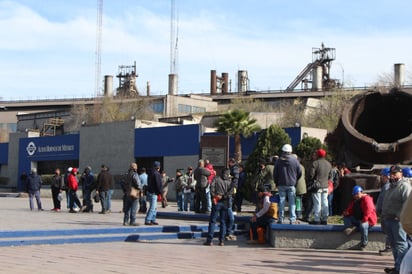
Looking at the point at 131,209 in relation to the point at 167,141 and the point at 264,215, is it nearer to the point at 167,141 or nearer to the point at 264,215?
the point at 264,215

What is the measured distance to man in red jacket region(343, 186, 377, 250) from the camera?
46.3 ft

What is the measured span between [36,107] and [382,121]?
8385 cm

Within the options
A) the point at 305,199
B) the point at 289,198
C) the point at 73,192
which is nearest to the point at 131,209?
the point at 305,199

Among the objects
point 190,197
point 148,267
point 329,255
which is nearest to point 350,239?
point 329,255

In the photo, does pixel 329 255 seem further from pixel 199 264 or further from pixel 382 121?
pixel 382 121

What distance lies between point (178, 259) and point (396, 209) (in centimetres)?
377

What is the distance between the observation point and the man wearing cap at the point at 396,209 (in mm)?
11219

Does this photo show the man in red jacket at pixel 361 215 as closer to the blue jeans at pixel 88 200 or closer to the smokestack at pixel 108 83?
the blue jeans at pixel 88 200

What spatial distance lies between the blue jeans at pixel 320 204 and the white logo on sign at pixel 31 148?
4171 cm

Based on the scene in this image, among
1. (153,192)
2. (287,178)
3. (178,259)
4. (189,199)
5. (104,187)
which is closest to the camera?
(178,259)

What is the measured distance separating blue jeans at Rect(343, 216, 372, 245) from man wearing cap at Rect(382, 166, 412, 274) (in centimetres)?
274

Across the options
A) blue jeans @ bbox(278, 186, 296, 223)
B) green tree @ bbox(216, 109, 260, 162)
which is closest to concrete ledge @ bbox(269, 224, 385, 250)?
blue jeans @ bbox(278, 186, 296, 223)

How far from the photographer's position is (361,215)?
14.2 meters

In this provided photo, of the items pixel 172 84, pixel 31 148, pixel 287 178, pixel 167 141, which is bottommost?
pixel 287 178
